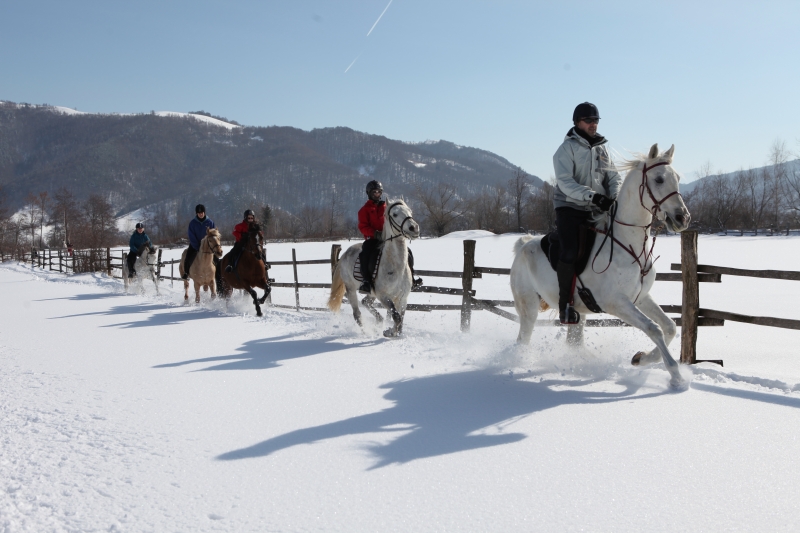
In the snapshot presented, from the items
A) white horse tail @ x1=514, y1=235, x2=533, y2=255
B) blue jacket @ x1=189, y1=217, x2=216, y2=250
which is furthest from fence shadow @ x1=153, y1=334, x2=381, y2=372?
blue jacket @ x1=189, y1=217, x2=216, y2=250

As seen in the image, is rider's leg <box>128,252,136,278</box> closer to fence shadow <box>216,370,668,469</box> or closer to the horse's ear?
fence shadow <box>216,370,668,469</box>

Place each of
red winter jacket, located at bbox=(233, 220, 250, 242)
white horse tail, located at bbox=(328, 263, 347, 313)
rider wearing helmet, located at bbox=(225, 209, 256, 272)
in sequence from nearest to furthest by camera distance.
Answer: white horse tail, located at bbox=(328, 263, 347, 313)
rider wearing helmet, located at bbox=(225, 209, 256, 272)
red winter jacket, located at bbox=(233, 220, 250, 242)

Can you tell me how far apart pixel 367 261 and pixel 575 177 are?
11.9 ft

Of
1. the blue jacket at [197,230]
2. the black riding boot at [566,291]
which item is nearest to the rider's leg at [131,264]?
the blue jacket at [197,230]

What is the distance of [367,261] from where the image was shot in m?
8.07

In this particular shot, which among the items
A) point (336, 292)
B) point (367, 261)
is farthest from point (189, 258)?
point (367, 261)

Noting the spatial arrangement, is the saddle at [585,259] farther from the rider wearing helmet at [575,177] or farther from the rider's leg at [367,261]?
the rider's leg at [367,261]

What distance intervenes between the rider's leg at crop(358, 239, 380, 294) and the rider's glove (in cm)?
385

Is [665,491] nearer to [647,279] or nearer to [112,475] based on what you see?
[647,279]

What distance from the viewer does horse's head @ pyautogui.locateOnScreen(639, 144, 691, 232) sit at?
456cm

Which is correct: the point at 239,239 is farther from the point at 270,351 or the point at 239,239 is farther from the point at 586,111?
the point at 586,111

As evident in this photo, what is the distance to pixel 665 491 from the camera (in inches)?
111

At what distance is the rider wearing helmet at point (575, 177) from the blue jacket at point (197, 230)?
1046 centimetres

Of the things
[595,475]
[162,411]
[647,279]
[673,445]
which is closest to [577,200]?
[647,279]
